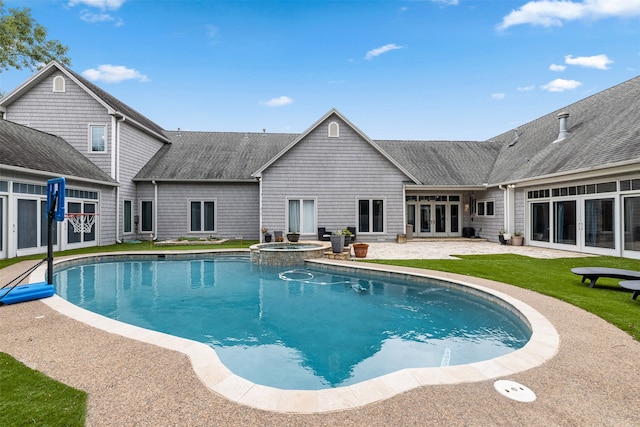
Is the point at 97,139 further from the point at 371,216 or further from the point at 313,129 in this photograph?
the point at 371,216

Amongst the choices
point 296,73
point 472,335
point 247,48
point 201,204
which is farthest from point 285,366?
point 296,73

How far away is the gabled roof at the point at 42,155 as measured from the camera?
11445mm

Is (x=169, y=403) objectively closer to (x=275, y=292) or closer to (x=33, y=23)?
(x=275, y=292)

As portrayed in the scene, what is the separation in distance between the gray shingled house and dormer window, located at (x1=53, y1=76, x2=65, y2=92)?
50 mm

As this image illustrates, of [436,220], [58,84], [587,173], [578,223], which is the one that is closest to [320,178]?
[436,220]

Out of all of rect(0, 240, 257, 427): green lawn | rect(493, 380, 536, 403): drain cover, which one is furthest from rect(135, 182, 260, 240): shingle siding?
rect(493, 380, 536, 403): drain cover

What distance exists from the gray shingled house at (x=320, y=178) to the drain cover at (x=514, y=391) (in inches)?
433

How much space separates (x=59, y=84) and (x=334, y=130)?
14.0m

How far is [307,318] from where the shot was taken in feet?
21.7

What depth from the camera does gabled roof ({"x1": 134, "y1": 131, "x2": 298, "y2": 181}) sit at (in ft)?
58.9

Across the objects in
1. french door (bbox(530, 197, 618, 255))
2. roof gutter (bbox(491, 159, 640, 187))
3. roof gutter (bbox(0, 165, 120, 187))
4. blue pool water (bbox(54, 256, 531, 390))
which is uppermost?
roof gutter (bbox(0, 165, 120, 187))

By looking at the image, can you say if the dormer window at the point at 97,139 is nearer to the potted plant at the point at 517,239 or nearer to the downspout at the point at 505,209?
the downspout at the point at 505,209

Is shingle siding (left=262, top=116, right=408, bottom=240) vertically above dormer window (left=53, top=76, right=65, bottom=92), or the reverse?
dormer window (left=53, top=76, right=65, bottom=92)

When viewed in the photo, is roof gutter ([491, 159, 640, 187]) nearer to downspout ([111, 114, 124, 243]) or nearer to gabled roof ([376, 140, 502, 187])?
gabled roof ([376, 140, 502, 187])
